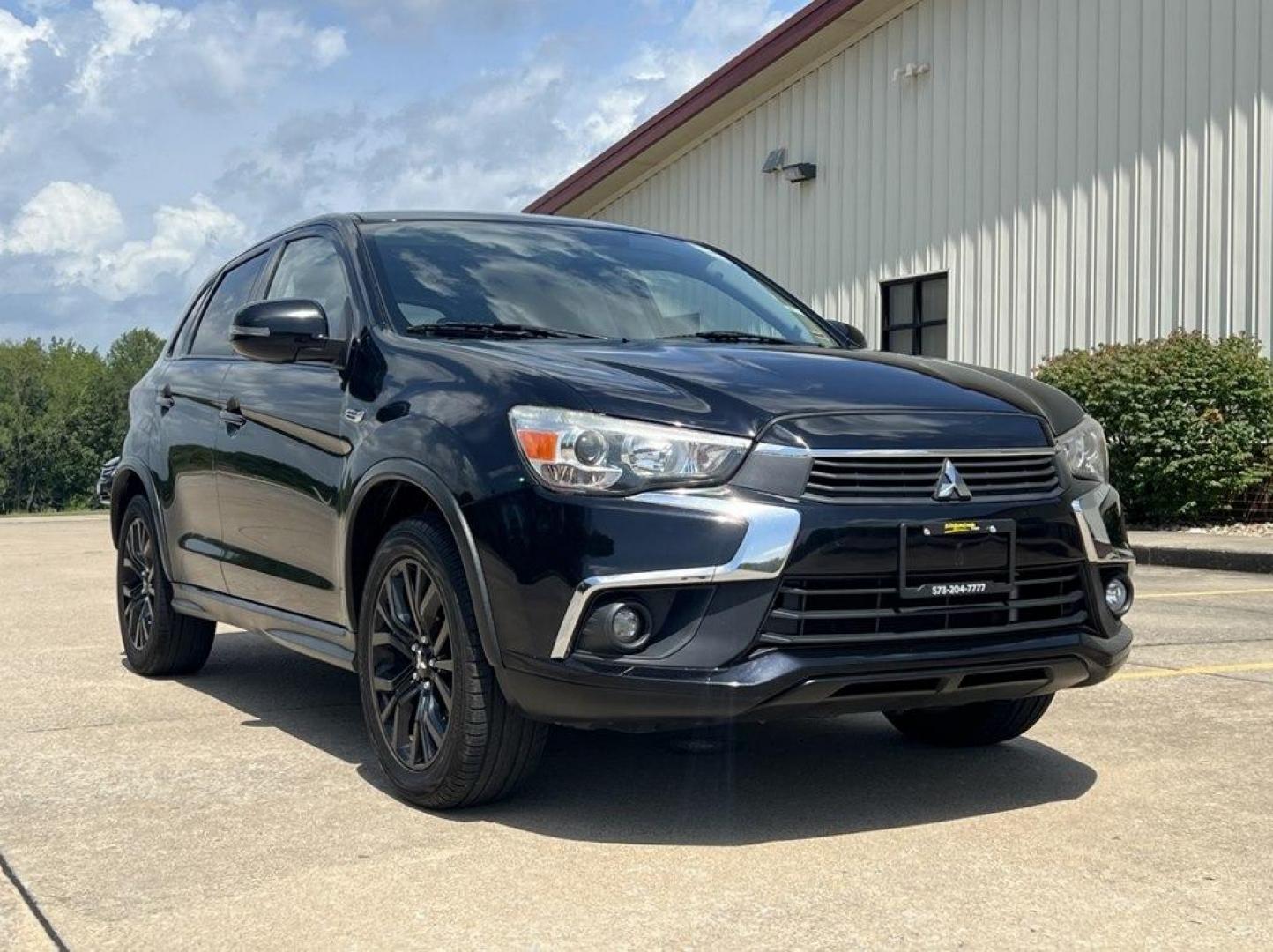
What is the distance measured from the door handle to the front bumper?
1.91 meters

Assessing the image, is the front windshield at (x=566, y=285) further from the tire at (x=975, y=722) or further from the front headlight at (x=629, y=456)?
the tire at (x=975, y=722)

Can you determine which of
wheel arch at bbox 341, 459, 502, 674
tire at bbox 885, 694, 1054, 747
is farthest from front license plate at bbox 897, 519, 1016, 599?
wheel arch at bbox 341, 459, 502, 674

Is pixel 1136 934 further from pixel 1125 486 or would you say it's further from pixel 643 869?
pixel 1125 486

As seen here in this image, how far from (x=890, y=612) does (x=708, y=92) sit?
18.5 meters

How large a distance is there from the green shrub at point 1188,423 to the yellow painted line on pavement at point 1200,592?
3.54 meters

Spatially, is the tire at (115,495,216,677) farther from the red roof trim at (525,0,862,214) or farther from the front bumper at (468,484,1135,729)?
the red roof trim at (525,0,862,214)

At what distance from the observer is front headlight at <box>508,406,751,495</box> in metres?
3.81

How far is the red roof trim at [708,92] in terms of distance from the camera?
19000 millimetres

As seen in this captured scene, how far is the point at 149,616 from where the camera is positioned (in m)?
6.56

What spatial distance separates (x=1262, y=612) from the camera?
8562 millimetres

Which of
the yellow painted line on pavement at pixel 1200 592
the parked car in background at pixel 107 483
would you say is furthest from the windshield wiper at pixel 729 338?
the yellow painted line on pavement at pixel 1200 592

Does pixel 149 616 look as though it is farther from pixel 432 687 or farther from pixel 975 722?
Result: pixel 975 722

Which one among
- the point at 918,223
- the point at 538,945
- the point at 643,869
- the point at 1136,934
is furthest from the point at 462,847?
the point at 918,223

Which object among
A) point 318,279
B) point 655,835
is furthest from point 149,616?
point 655,835
